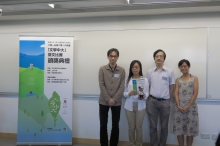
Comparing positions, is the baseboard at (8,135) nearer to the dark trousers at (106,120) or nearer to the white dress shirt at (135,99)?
the dark trousers at (106,120)

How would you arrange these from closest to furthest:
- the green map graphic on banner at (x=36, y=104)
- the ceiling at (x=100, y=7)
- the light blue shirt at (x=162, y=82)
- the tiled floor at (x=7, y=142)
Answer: the ceiling at (x=100, y=7)
the light blue shirt at (x=162, y=82)
the green map graphic on banner at (x=36, y=104)
the tiled floor at (x=7, y=142)

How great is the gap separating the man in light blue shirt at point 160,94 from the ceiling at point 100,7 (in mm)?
747

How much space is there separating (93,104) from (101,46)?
45.9 inches

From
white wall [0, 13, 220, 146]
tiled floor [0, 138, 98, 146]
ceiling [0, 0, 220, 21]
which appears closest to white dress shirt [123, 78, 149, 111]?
white wall [0, 13, 220, 146]

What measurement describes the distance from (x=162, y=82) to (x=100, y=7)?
164cm

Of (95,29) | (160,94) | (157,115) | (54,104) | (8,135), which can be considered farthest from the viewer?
(8,135)

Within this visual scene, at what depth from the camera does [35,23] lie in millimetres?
3664

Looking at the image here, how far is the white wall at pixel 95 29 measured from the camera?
3.12 metres

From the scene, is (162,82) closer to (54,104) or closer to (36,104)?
(54,104)

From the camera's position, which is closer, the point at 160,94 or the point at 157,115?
the point at 160,94

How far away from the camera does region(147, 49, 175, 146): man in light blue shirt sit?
2906 millimetres

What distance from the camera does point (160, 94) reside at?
2900 millimetres

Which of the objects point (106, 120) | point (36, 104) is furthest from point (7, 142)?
point (106, 120)

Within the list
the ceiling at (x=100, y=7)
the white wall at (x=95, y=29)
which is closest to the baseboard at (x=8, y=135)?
the white wall at (x=95, y=29)
